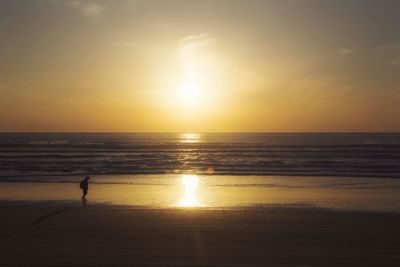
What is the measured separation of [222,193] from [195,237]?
943 centimetres

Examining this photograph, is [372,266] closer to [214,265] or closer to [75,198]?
[214,265]

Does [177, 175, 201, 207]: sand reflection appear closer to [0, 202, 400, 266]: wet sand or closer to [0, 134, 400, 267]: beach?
[0, 134, 400, 267]: beach

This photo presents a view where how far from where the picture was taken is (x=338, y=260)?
29.3ft

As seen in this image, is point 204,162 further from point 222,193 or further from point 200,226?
point 200,226

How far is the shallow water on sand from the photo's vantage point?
17.1 m

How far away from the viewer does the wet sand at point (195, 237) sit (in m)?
8.94

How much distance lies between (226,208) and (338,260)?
693cm

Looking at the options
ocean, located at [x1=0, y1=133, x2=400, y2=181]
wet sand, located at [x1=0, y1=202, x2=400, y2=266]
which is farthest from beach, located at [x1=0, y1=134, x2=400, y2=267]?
ocean, located at [x1=0, y1=133, x2=400, y2=181]

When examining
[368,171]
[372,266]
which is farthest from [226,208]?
[368,171]

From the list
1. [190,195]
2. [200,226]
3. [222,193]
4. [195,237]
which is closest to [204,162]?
[222,193]

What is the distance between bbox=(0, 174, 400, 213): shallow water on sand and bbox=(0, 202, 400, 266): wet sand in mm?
2105

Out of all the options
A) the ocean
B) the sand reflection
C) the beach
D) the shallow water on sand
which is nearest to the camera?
the beach

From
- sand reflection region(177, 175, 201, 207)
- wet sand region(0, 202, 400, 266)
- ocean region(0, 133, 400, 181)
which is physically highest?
ocean region(0, 133, 400, 181)

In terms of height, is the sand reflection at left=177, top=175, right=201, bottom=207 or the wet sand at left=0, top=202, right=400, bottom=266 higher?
the sand reflection at left=177, top=175, right=201, bottom=207
